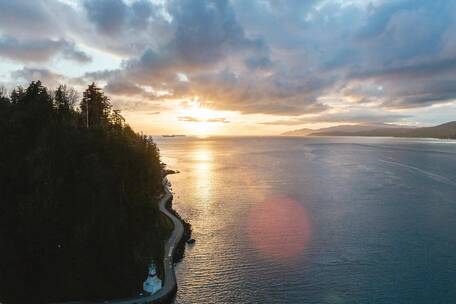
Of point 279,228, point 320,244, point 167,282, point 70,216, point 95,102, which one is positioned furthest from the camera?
point 95,102

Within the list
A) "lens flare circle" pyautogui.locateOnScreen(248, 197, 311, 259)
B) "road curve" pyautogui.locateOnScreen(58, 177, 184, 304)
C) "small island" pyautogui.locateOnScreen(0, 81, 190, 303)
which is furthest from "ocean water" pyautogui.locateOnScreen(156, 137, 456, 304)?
"small island" pyautogui.locateOnScreen(0, 81, 190, 303)

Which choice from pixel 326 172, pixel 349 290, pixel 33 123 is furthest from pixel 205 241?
pixel 326 172

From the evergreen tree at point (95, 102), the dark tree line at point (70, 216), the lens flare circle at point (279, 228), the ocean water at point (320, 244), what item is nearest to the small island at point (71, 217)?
the dark tree line at point (70, 216)

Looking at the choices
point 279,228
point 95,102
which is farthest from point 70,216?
point 95,102

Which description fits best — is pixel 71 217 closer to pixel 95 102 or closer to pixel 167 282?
pixel 167 282

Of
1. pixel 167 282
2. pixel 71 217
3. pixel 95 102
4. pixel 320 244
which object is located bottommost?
pixel 167 282

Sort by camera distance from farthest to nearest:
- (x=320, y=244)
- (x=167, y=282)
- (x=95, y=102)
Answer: (x=95, y=102), (x=320, y=244), (x=167, y=282)
